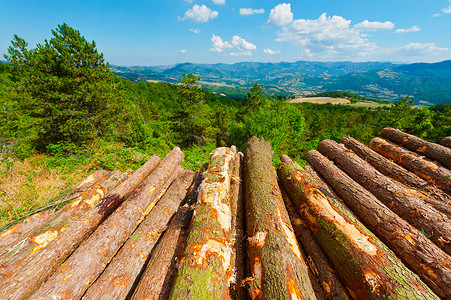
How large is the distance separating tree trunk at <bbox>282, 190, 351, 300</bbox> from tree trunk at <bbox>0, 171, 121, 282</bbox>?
503cm

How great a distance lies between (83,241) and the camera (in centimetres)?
326

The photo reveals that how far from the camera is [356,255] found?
253cm

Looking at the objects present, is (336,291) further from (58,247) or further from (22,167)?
(22,167)

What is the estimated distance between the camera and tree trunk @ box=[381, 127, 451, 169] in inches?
219

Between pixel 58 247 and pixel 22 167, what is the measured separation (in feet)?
23.1

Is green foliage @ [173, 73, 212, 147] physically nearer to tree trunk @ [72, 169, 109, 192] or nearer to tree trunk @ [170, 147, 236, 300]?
tree trunk @ [72, 169, 109, 192]

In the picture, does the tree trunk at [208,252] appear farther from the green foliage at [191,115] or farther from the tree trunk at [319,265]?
the green foliage at [191,115]

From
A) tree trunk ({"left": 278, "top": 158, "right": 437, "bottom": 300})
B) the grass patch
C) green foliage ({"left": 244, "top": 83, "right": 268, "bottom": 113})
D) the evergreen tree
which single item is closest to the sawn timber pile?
tree trunk ({"left": 278, "top": 158, "right": 437, "bottom": 300})

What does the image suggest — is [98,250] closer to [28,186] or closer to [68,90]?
[28,186]

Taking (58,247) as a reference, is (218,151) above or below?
above

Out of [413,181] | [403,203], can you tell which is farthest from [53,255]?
[413,181]

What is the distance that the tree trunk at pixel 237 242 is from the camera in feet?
8.59

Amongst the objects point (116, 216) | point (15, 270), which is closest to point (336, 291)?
point (116, 216)

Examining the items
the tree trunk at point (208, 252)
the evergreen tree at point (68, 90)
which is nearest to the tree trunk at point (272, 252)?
the tree trunk at point (208, 252)
